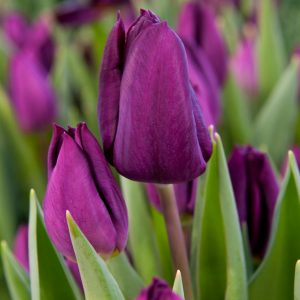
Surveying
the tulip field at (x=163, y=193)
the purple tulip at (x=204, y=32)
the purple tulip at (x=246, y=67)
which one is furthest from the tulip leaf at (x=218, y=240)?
the purple tulip at (x=246, y=67)

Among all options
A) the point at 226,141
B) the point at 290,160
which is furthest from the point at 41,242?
the point at 226,141

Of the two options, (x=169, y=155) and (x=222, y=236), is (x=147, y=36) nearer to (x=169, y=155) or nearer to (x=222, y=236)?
(x=169, y=155)

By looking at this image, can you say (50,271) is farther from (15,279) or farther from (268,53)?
(268,53)

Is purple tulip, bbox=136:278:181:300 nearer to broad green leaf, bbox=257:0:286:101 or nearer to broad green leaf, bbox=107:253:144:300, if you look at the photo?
broad green leaf, bbox=107:253:144:300

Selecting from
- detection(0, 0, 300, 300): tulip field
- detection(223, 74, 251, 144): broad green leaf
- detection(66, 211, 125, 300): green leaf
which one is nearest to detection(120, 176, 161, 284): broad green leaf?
detection(0, 0, 300, 300): tulip field

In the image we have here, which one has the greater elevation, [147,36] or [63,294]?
[147,36]

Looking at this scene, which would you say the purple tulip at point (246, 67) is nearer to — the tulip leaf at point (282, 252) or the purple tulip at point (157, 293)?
the tulip leaf at point (282, 252)

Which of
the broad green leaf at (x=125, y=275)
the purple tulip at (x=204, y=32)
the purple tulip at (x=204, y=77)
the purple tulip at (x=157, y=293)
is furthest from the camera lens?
the purple tulip at (x=204, y=32)
